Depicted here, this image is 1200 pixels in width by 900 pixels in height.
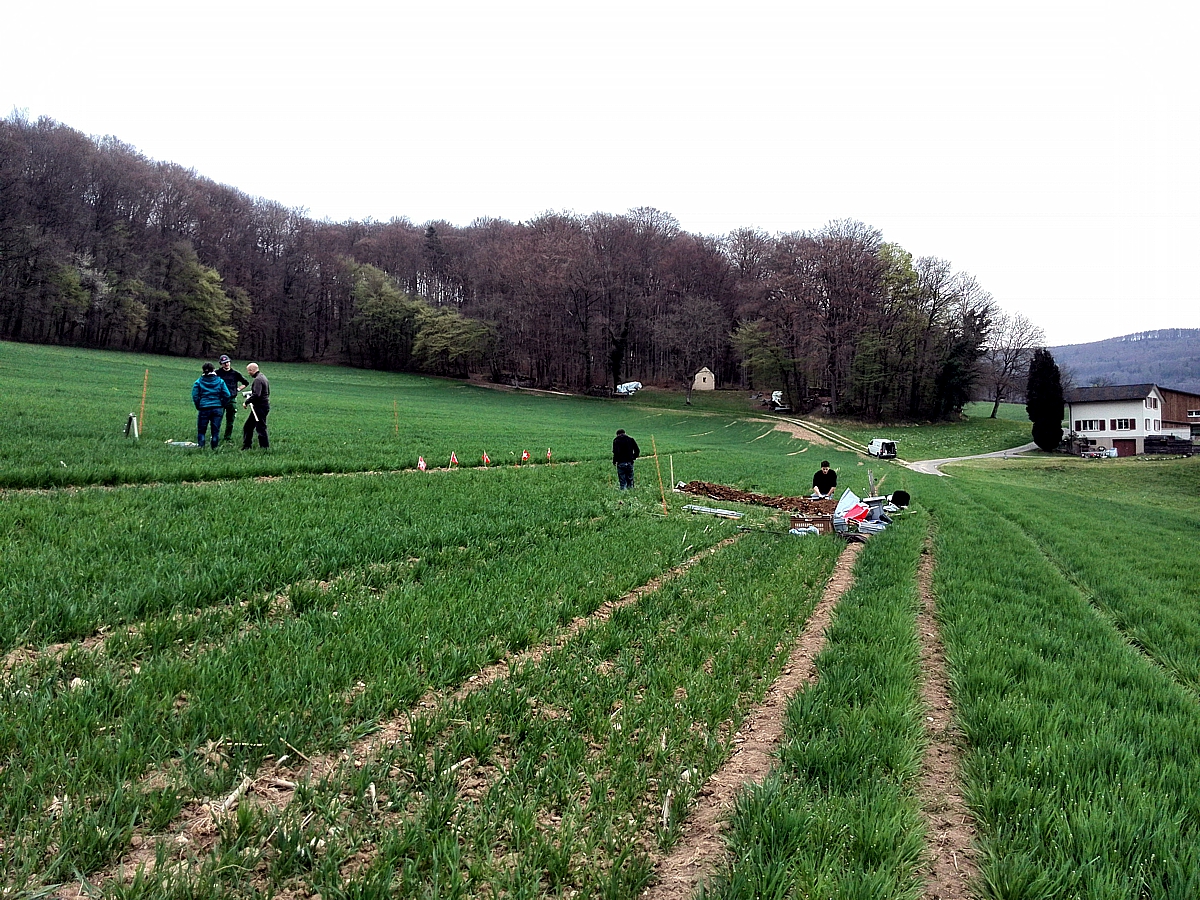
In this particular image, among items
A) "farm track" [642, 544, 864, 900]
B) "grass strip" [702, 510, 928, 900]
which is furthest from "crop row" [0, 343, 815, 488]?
"grass strip" [702, 510, 928, 900]

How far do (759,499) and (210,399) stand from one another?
13.6 m

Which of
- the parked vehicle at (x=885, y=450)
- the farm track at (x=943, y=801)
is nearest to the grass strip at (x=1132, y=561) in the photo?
the farm track at (x=943, y=801)

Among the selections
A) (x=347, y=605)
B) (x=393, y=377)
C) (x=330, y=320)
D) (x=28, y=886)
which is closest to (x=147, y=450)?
(x=347, y=605)

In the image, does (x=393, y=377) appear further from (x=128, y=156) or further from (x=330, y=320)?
(x=128, y=156)

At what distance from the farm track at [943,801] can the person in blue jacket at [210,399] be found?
1427cm

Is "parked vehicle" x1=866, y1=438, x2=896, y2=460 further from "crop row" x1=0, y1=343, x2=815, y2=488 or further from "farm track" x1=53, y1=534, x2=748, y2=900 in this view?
"farm track" x1=53, y1=534, x2=748, y2=900

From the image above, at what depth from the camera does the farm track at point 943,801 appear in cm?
283

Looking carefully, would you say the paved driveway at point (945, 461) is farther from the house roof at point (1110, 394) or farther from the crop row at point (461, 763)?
the crop row at point (461, 763)

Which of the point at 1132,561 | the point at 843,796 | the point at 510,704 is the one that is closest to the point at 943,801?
the point at 843,796

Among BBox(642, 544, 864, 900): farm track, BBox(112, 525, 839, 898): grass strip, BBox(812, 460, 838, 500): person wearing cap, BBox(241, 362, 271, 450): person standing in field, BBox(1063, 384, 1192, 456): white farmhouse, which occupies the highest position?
BBox(1063, 384, 1192, 456): white farmhouse

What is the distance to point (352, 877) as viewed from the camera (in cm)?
244

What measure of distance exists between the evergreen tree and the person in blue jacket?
6161 centimetres

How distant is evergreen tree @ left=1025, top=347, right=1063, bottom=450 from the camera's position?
5109cm

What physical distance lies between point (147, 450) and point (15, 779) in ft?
37.5
